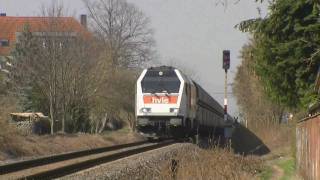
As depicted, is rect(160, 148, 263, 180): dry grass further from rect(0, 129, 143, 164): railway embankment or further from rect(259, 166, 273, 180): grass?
rect(0, 129, 143, 164): railway embankment

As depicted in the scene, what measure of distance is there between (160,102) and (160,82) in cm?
99

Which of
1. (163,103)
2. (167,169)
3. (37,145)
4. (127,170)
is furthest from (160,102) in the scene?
(167,169)

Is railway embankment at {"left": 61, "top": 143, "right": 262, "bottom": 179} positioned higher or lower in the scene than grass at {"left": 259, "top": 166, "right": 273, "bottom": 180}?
higher

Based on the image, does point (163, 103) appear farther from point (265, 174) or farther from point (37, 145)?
point (265, 174)

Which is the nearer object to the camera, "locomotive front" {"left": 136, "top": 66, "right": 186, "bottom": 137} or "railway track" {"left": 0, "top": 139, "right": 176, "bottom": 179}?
"railway track" {"left": 0, "top": 139, "right": 176, "bottom": 179}

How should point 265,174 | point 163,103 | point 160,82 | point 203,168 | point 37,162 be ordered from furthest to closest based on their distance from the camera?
1. point 160,82
2. point 163,103
3. point 265,174
4. point 37,162
5. point 203,168

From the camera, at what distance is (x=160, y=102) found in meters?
30.3

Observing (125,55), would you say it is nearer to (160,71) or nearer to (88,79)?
(88,79)

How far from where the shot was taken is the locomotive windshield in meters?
30.3

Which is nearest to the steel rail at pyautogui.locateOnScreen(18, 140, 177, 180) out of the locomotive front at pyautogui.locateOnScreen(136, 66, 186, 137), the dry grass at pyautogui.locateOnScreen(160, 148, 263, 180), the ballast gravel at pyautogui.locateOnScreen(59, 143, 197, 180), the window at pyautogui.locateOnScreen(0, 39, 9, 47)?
the ballast gravel at pyautogui.locateOnScreen(59, 143, 197, 180)

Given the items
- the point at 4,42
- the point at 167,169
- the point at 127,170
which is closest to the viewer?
the point at 167,169

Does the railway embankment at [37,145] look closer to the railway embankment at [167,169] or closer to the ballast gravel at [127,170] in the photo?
the ballast gravel at [127,170]

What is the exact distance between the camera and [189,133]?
107 feet

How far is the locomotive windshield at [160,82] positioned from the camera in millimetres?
30328
